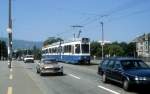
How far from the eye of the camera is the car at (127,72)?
16391mm

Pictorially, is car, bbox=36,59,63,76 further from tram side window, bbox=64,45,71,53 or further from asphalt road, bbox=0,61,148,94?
tram side window, bbox=64,45,71,53

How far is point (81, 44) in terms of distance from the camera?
50.4 m

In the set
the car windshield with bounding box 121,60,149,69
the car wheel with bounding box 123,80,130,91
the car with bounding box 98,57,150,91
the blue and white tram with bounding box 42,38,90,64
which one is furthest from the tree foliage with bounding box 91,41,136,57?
the car wheel with bounding box 123,80,130,91

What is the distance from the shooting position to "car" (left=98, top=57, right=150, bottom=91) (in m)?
16.4

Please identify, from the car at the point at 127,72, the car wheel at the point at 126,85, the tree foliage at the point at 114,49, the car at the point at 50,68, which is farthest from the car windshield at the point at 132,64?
the tree foliage at the point at 114,49

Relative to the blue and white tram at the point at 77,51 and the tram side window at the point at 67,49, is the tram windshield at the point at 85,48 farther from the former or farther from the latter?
the tram side window at the point at 67,49

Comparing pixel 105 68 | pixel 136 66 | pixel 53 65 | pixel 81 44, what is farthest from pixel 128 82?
pixel 81 44

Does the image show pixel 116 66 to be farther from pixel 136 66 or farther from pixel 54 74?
pixel 54 74

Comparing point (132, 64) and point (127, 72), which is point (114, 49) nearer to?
point (132, 64)

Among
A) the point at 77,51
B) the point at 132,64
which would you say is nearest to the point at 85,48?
the point at 77,51

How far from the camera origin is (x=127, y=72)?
57.4 ft

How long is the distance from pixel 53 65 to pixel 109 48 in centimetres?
11560

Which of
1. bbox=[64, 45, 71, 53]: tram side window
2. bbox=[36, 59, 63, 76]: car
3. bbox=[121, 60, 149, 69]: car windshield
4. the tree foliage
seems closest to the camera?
bbox=[121, 60, 149, 69]: car windshield

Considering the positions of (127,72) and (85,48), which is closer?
(127,72)
